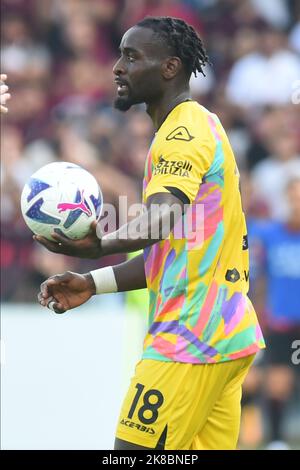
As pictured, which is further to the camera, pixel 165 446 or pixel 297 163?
pixel 297 163

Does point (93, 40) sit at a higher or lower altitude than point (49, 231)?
higher

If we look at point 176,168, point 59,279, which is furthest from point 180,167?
point 59,279

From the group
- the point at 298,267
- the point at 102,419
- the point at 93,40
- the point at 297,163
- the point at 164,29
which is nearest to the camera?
the point at 164,29

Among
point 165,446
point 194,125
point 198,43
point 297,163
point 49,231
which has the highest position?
point 297,163

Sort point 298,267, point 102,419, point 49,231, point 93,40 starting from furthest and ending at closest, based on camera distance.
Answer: point 93,40, point 298,267, point 102,419, point 49,231

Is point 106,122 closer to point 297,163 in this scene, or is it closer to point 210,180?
point 297,163

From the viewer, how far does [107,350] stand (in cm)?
853

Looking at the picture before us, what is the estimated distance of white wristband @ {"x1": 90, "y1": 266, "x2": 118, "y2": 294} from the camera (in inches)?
214

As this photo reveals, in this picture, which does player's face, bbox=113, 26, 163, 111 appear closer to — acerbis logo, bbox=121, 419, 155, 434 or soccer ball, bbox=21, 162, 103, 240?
soccer ball, bbox=21, 162, 103, 240

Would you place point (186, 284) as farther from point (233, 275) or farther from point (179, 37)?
point (179, 37)

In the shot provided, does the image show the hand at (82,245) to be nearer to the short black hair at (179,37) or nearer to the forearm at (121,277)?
the forearm at (121,277)

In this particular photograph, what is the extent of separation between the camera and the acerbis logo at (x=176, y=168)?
4.77 metres

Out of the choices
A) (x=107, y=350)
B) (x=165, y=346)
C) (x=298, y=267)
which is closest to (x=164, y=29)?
(x=165, y=346)

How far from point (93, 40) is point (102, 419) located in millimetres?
5871
